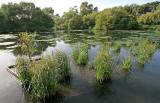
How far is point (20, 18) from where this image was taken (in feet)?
143

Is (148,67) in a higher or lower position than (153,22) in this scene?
lower

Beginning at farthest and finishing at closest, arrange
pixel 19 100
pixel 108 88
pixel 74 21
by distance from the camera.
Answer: pixel 74 21, pixel 108 88, pixel 19 100

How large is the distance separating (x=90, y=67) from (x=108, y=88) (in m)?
2.45

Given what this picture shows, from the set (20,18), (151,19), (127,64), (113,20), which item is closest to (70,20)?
(113,20)

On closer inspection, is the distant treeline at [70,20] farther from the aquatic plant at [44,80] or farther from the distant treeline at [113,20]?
the aquatic plant at [44,80]

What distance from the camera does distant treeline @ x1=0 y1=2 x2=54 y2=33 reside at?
37562 millimetres

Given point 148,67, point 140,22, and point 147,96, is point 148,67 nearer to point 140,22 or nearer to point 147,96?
point 147,96

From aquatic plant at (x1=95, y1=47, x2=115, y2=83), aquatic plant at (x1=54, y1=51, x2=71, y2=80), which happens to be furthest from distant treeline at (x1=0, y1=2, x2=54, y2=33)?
aquatic plant at (x1=95, y1=47, x2=115, y2=83)

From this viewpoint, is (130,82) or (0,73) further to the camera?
(0,73)

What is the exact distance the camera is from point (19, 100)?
4484 mm

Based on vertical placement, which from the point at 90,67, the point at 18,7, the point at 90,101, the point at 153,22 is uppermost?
the point at 18,7

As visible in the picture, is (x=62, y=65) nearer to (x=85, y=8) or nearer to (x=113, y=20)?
(x=113, y=20)

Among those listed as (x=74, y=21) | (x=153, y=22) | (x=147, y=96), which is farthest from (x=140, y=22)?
(x=147, y=96)

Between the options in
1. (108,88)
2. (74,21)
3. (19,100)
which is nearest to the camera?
(19,100)
